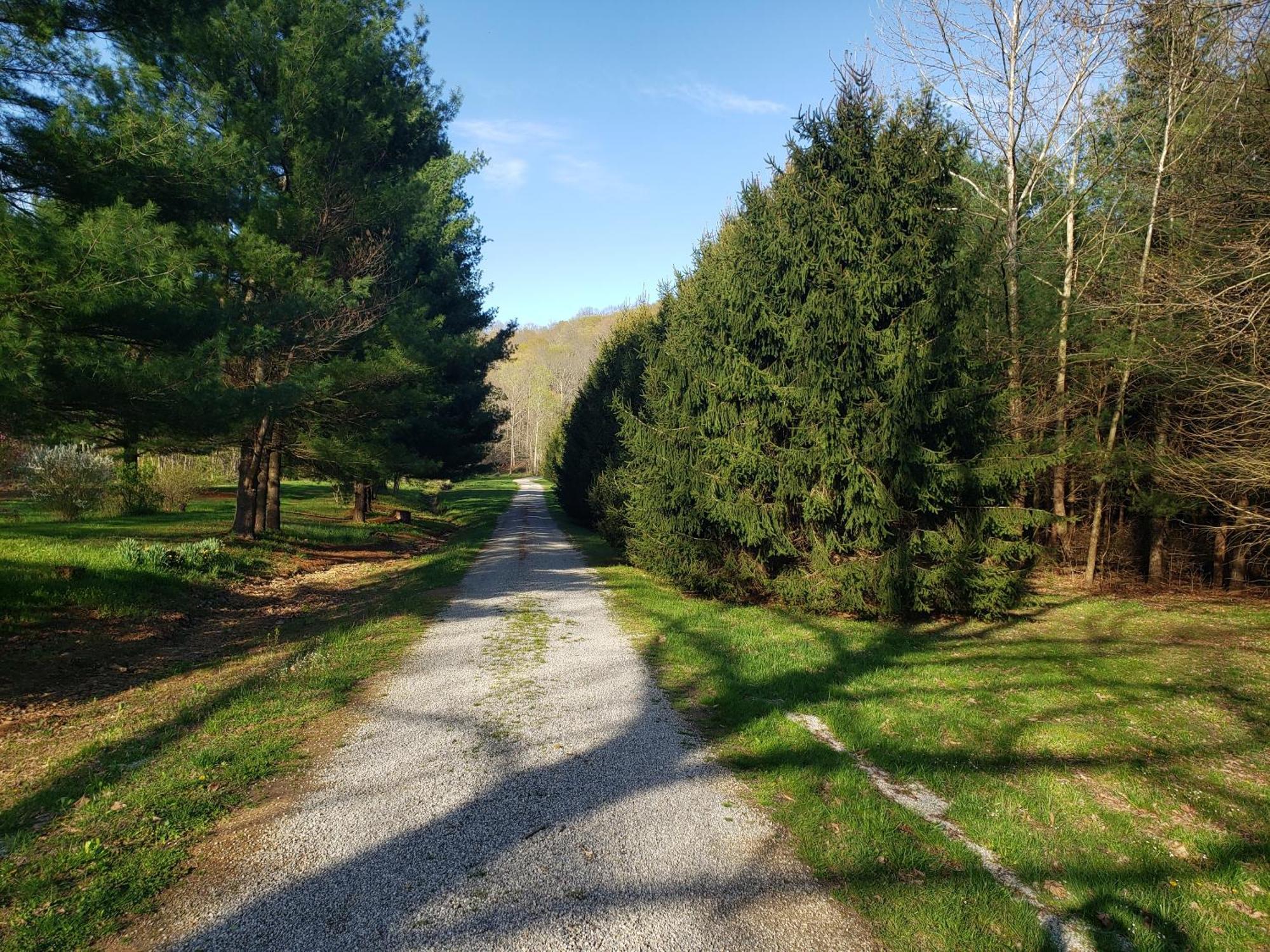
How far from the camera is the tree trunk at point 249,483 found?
14500mm

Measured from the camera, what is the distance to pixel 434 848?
350 cm

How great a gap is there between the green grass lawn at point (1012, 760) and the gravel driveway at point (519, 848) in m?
0.42

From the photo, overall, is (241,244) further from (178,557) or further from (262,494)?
(262,494)

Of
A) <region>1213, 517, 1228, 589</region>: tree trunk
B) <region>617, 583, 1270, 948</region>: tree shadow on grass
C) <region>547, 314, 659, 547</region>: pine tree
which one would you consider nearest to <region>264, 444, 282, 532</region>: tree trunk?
<region>547, 314, 659, 547</region>: pine tree

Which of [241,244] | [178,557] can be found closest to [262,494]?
[178,557]

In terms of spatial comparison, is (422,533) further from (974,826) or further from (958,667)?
(974,826)

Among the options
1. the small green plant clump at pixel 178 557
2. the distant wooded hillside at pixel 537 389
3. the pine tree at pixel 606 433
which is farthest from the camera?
the distant wooded hillside at pixel 537 389

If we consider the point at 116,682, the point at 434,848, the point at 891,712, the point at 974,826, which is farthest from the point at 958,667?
the point at 116,682

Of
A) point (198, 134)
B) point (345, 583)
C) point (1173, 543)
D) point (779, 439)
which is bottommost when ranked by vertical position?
point (345, 583)

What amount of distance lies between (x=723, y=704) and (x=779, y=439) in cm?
497

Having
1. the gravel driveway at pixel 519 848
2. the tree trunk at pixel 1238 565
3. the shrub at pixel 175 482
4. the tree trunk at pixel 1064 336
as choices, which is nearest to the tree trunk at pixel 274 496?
the shrub at pixel 175 482

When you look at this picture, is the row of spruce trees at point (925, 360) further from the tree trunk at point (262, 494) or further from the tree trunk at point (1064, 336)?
the tree trunk at point (262, 494)

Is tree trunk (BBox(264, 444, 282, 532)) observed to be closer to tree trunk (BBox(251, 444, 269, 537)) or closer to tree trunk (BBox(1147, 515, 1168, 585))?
tree trunk (BBox(251, 444, 269, 537))

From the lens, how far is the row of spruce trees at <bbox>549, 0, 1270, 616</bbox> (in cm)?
786
